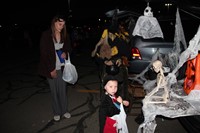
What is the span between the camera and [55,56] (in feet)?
12.1

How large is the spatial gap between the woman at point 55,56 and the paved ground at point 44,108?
1.27 ft

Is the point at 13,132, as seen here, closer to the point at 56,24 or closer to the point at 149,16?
the point at 56,24

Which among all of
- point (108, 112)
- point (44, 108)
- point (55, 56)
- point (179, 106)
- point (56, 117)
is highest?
point (55, 56)

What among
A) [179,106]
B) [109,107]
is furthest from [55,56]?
[179,106]

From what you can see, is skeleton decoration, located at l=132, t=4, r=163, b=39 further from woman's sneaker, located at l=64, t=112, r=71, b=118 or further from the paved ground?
woman's sneaker, located at l=64, t=112, r=71, b=118

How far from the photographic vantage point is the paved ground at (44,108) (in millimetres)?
3877

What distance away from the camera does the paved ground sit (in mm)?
3877

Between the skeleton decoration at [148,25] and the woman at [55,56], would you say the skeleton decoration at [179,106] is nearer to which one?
the skeleton decoration at [148,25]

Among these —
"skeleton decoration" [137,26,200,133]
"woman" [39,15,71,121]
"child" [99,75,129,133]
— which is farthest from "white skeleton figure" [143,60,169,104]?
"woman" [39,15,71,121]

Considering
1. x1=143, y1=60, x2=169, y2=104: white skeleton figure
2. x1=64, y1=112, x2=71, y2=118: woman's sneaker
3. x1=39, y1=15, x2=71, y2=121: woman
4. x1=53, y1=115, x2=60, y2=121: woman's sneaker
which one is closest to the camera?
x1=143, y1=60, x2=169, y2=104: white skeleton figure

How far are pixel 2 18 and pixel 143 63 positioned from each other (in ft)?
76.4

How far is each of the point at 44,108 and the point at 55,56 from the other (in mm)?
1647

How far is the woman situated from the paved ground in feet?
1.27

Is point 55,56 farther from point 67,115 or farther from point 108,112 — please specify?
point 108,112
